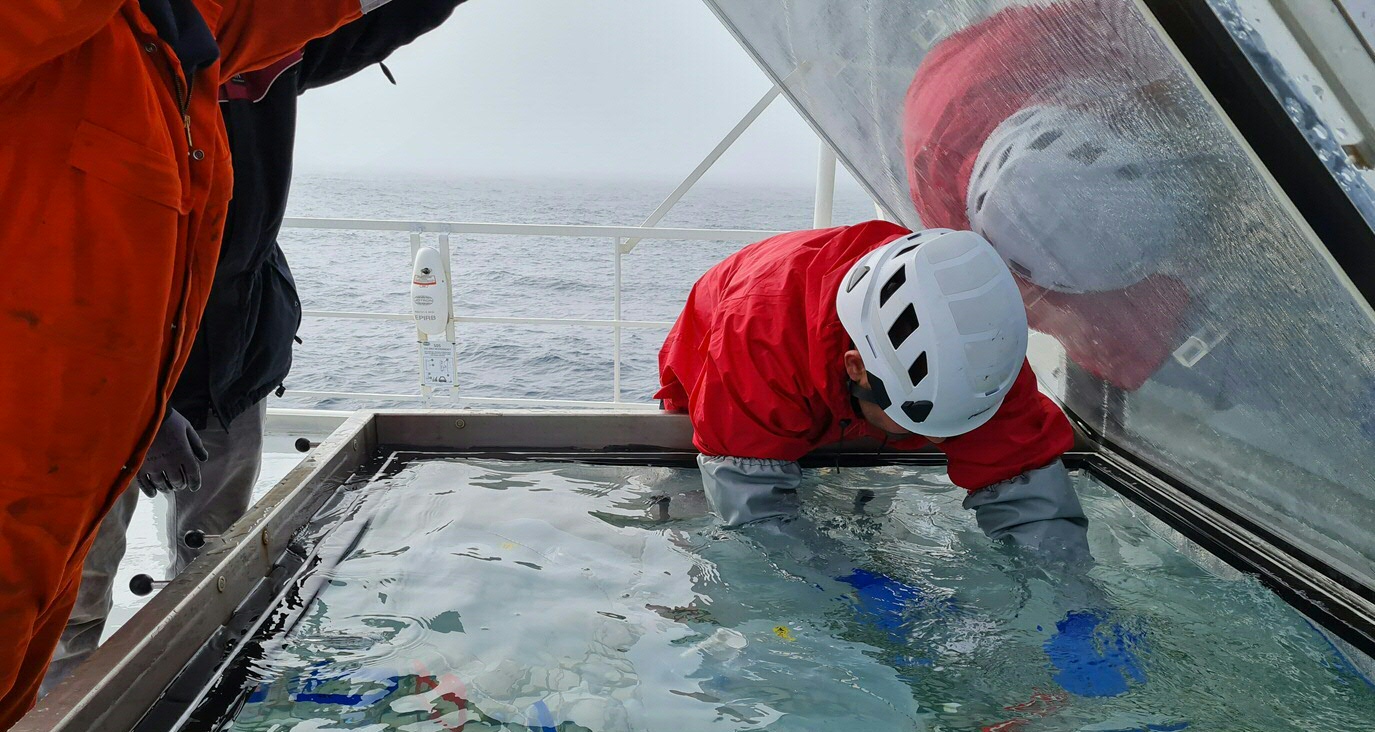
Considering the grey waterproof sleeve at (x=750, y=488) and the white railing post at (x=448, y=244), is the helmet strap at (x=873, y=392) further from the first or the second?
the white railing post at (x=448, y=244)

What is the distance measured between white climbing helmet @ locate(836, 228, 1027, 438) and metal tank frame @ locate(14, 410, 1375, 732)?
53cm

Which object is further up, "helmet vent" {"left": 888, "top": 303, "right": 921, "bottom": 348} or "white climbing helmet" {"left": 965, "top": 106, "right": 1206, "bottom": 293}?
"white climbing helmet" {"left": 965, "top": 106, "right": 1206, "bottom": 293}

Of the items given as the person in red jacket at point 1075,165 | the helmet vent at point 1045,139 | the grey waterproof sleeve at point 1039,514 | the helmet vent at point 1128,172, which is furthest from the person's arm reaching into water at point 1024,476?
the helmet vent at point 1128,172

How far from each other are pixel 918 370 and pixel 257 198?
4.80ft

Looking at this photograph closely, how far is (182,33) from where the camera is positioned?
41.3 inches

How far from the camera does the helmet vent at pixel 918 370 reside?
5.41 feet

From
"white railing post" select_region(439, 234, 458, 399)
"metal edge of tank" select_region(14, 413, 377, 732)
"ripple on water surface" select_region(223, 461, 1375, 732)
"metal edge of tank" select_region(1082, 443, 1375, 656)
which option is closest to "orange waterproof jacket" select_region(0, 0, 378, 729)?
"metal edge of tank" select_region(14, 413, 377, 732)

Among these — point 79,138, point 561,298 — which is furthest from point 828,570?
point 561,298

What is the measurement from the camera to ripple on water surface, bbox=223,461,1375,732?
4.10 ft

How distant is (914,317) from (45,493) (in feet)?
4.60

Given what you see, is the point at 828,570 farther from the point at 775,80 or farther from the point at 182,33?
the point at 775,80

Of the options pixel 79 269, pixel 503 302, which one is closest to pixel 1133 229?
pixel 79 269

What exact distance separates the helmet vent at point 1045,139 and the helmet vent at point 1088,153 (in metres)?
0.04

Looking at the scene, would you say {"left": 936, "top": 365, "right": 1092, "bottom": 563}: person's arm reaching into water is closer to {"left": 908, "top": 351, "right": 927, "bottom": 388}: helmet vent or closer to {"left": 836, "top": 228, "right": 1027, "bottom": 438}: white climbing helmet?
{"left": 836, "top": 228, "right": 1027, "bottom": 438}: white climbing helmet
